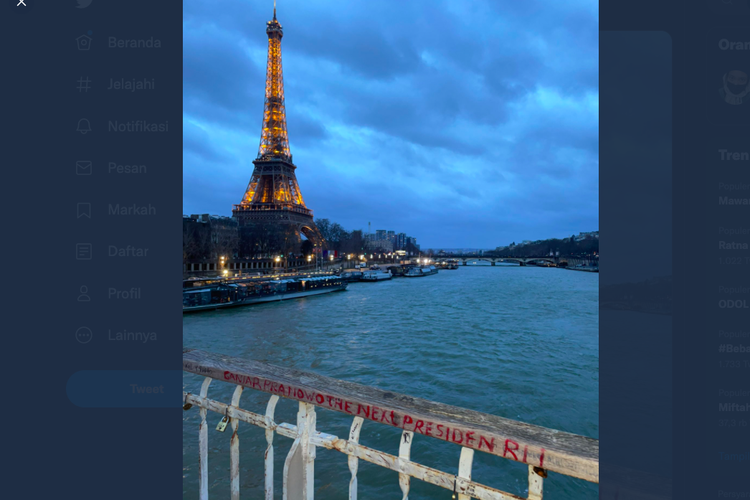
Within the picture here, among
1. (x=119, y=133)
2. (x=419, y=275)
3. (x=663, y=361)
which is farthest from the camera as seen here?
(x=419, y=275)

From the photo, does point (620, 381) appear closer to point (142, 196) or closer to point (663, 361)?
point (663, 361)

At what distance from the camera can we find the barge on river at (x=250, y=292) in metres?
30.8

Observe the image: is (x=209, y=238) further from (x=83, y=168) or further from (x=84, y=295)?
(x=84, y=295)

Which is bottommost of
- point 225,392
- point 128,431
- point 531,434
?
point 225,392

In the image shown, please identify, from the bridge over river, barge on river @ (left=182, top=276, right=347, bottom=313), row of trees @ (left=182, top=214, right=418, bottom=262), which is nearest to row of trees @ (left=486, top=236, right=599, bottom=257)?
the bridge over river

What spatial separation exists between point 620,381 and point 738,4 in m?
16.3

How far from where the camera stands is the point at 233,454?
2.36 metres

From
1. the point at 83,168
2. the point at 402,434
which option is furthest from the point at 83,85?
the point at 402,434

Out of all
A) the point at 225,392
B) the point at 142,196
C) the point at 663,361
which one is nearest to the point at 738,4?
the point at 142,196

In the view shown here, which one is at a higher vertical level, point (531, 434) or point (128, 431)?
point (531, 434)

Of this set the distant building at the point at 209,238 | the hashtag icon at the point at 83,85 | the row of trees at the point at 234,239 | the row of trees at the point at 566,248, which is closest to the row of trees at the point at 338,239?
the row of trees at the point at 234,239

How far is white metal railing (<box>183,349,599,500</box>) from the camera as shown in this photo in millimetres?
1396

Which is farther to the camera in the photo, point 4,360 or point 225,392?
point 225,392

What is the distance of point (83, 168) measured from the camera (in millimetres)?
2422
